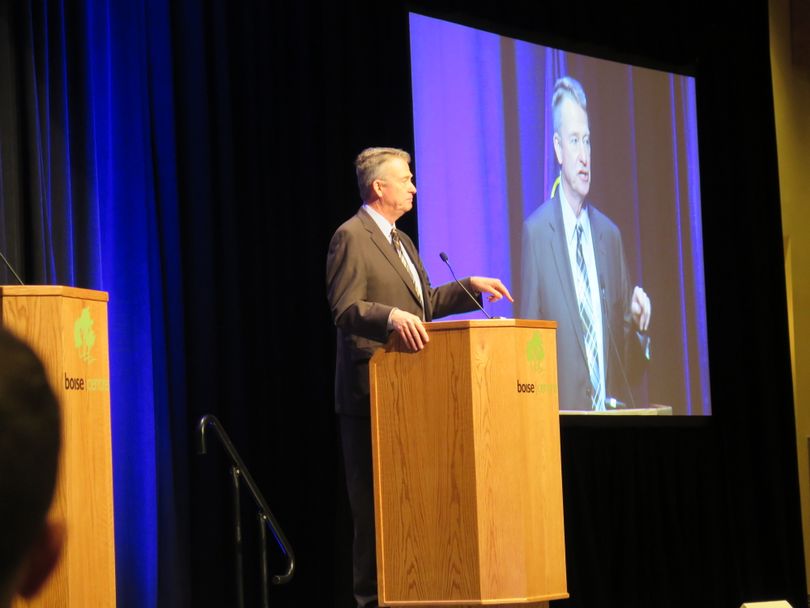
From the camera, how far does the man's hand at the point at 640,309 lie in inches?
232

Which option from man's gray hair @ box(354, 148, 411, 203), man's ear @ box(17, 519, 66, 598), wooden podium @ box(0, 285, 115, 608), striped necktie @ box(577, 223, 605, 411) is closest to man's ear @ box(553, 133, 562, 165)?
striped necktie @ box(577, 223, 605, 411)

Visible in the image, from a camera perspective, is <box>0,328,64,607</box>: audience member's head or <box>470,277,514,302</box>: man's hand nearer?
<box>0,328,64,607</box>: audience member's head

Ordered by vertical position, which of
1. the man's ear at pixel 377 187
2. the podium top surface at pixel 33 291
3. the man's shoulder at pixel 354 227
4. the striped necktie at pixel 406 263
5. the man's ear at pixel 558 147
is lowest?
the podium top surface at pixel 33 291

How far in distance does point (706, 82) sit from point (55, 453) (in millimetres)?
6475

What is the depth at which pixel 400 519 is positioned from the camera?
3.22 metres

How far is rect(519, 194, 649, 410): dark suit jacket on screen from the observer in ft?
17.9

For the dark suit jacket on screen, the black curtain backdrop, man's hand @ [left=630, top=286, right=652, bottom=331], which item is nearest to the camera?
the black curtain backdrop

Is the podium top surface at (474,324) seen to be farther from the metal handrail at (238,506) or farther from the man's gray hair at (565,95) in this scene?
the man's gray hair at (565,95)

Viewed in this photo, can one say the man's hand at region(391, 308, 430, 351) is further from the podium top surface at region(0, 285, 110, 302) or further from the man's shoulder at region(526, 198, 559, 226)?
the man's shoulder at region(526, 198, 559, 226)

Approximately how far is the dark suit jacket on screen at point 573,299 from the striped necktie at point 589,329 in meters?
0.04

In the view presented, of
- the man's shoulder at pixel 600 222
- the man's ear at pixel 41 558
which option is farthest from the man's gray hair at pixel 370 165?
the man's ear at pixel 41 558

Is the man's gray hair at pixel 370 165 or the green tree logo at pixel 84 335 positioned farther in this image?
the man's gray hair at pixel 370 165


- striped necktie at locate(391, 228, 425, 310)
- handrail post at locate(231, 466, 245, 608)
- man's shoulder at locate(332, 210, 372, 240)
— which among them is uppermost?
man's shoulder at locate(332, 210, 372, 240)

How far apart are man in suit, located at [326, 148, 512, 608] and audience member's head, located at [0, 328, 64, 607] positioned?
8.82 feet
